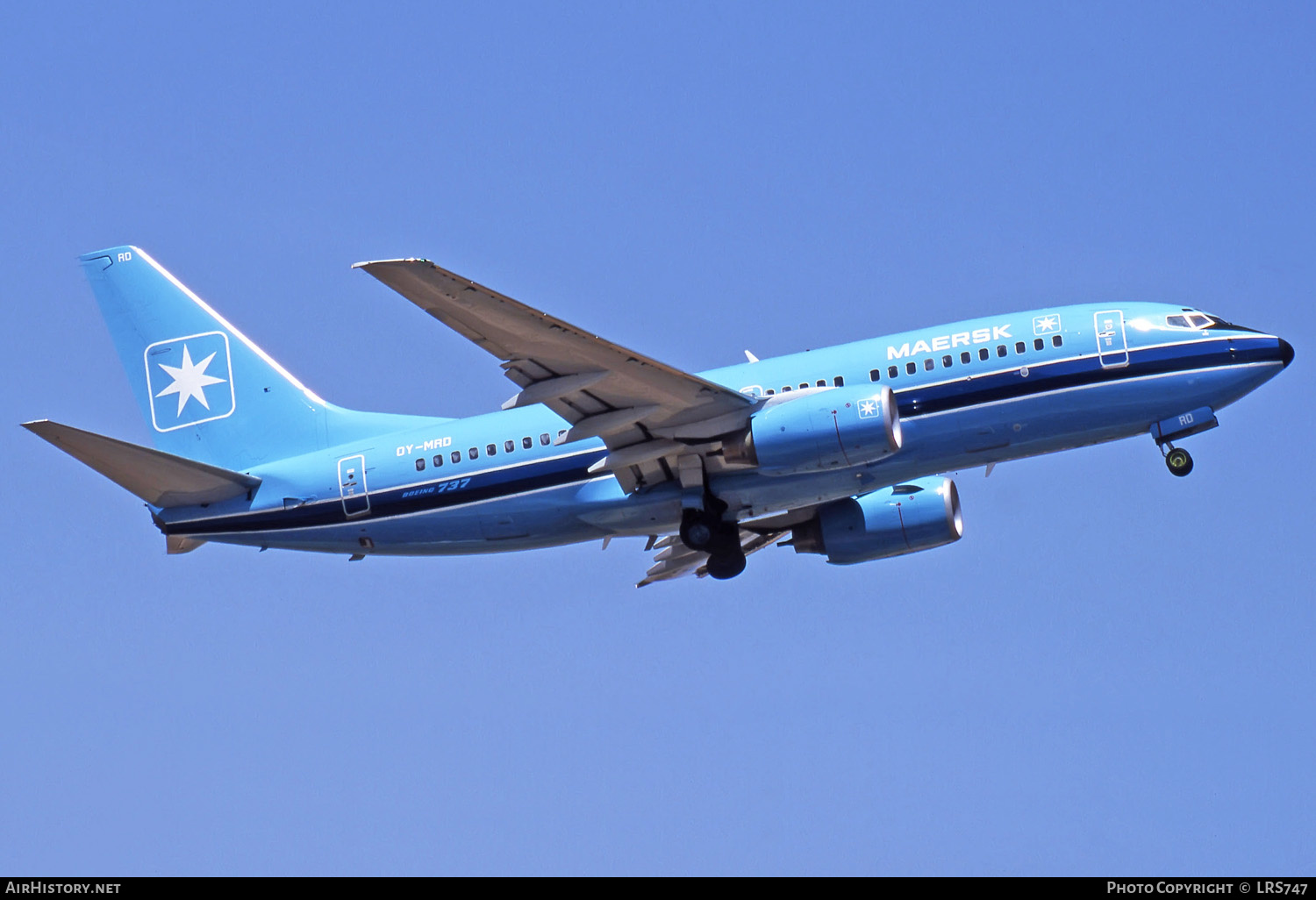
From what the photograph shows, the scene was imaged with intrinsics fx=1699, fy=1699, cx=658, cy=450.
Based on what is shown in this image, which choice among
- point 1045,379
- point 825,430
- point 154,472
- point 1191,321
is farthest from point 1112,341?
point 154,472

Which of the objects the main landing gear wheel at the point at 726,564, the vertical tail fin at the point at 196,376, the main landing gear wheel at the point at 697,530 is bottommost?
the main landing gear wheel at the point at 726,564

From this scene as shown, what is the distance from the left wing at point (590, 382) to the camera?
3338 cm

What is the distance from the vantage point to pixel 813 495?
39375 millimetres

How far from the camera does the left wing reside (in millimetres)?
33375

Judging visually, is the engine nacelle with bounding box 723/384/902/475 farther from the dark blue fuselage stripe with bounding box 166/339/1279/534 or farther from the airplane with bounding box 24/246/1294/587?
the dark blue fuselage stripe with bounding box 166/339/1279/534

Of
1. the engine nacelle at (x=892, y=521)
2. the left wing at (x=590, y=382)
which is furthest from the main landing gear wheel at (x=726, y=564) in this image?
the engine nacelle at (x=892, y=521)

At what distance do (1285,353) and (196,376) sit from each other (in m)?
27.1

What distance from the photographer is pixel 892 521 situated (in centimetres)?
4250

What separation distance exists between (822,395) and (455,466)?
928cm

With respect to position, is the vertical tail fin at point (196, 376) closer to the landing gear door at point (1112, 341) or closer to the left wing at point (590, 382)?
the left wing at point (590, 382)

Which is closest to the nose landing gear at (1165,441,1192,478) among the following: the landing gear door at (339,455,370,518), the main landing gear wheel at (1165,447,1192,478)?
the main landing gear wheel at (1165,447,1192,478)

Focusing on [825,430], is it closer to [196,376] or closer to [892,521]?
[892,521]

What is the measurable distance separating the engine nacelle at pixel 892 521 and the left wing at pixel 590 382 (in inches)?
210
